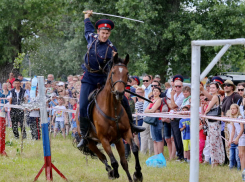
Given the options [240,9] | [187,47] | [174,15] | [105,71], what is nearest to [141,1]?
[174,15]

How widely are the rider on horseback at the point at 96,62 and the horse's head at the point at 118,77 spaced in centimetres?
40

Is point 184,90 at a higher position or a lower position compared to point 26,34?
lower

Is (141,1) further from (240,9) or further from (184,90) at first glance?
(184,90)

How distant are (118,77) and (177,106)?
420 cm

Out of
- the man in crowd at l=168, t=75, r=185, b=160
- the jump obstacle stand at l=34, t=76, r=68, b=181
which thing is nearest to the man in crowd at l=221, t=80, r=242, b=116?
the man in crowd at l=168, t=75, r=185, b=160

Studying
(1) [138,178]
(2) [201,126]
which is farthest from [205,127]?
(1) [138,178]

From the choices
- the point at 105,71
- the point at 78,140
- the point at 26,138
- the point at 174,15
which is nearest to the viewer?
the point at 105,71

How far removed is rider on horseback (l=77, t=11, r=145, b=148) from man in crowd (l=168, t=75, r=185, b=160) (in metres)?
2.69

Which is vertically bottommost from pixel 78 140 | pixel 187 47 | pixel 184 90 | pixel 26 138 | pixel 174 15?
pixel 26 138

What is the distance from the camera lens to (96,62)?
7375mm

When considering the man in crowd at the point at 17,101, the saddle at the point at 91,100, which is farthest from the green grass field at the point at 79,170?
the man in crowd at the point at 17,101

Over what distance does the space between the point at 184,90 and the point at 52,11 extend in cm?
1959

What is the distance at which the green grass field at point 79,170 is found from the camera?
7852 millimetres

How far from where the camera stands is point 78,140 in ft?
28.6
